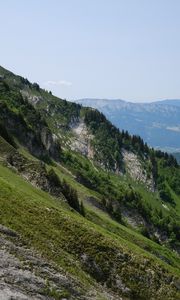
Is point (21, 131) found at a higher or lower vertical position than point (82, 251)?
higher

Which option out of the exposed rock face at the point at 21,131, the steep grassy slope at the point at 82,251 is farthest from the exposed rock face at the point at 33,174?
the exposed rock face at the point at 21,131

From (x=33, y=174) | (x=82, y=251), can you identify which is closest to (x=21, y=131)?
(x=33, y=174)

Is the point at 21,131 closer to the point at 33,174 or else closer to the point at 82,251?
the point at 33,174

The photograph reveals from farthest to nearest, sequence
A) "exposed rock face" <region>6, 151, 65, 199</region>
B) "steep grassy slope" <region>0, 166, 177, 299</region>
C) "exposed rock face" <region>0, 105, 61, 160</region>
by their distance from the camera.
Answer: "exposed rock face" <region>0, 105, 61, 160</region>, "exposed rock face" <region>6, 151, 65, 199</region>, "steep grassy slope" <region>0, 166, 177, 299</region>

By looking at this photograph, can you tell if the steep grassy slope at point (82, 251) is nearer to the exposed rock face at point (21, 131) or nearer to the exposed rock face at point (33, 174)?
the exposed rock face at point (33, 174)

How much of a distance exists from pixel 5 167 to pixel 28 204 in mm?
22323

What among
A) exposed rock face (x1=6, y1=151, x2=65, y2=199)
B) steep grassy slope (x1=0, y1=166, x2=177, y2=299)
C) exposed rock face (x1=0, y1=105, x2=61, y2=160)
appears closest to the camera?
steep grassy slope (x1=0, y1=166, x2=177, y2=299)

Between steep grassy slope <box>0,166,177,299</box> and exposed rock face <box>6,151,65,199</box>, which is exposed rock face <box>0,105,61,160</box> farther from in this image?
steep grassy slope <box>0,166,177,299</box>

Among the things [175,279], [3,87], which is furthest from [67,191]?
[3,87]

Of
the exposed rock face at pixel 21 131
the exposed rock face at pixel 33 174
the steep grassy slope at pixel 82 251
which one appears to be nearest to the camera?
the steep grassy slope at pixel 82 251

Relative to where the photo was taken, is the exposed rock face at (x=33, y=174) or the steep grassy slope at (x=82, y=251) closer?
the steep grassy slope at (x=82, y=251)

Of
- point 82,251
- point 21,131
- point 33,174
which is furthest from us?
point 21,131

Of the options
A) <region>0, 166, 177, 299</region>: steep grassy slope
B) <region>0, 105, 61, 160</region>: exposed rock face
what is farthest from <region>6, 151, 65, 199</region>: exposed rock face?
<region>0, 105, 61, 160</region>: exposed rock face

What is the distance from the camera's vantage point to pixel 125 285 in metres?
46.8
